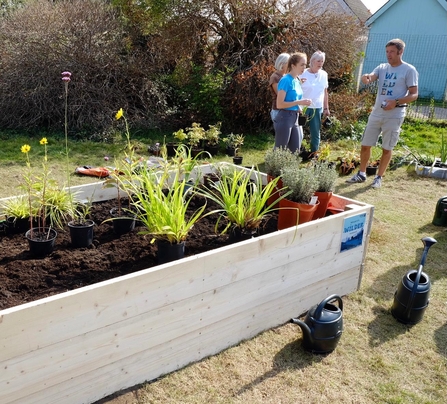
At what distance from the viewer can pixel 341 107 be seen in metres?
8.76

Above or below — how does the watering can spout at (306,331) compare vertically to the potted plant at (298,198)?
below

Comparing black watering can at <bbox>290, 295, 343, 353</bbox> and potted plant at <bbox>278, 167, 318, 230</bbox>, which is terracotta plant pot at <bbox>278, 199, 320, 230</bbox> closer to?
potted plant at <bbox>278, 167, 318, 230</bbox>

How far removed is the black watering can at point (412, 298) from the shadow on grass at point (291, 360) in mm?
664

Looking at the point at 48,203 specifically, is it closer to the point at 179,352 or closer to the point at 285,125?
the point at 179,352

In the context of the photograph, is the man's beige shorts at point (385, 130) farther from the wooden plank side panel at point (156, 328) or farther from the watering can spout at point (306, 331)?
the watering can spout at point (306, 331)

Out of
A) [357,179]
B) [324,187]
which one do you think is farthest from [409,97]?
[324,187]

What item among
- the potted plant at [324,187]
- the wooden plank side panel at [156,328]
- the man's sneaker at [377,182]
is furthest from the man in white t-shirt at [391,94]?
the wooden plank side panel at [156,328]

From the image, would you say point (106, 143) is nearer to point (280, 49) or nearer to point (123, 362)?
point (280, 49)

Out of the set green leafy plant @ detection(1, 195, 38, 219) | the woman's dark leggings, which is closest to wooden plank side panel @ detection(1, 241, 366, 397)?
green leafy plant @ detection(1, 195, 38, 219)

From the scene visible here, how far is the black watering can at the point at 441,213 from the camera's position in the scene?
13.8 ft

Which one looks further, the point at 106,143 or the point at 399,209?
the point at 106,143

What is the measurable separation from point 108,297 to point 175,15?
7680mm

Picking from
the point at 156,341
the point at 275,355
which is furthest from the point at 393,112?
the point at 156,341

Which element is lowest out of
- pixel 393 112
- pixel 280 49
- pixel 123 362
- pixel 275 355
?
pixel 275 355
